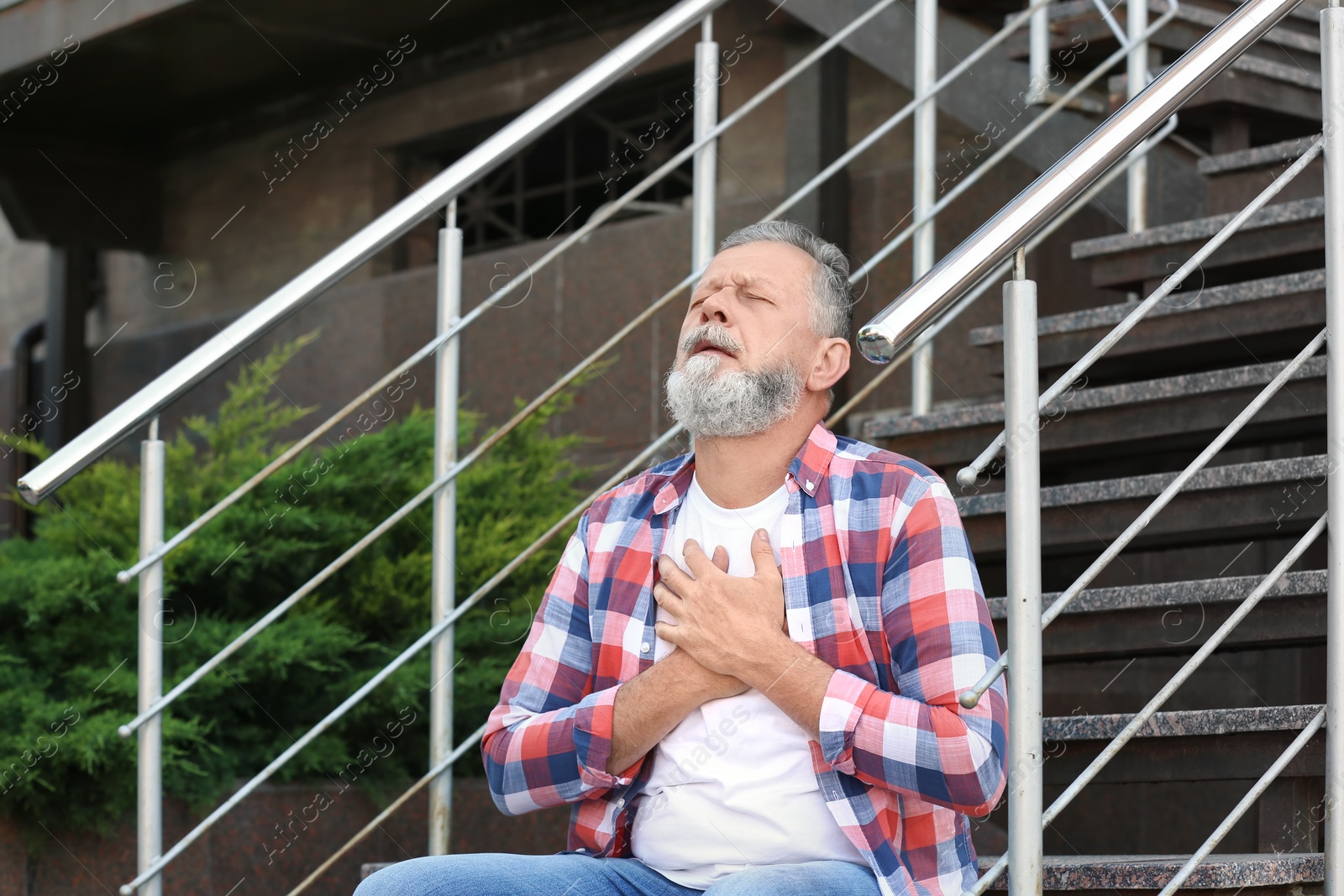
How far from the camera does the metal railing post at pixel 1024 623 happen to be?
5.81 feet

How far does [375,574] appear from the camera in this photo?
12.2ft

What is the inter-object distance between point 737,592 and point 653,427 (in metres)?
3.37

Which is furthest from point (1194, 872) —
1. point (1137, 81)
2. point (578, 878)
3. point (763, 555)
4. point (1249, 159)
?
point (1137, 81)

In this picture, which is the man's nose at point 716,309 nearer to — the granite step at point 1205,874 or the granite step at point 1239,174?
the granite step at point 1205,874

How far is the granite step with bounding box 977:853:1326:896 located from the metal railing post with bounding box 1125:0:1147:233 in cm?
181

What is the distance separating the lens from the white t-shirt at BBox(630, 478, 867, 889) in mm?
1920

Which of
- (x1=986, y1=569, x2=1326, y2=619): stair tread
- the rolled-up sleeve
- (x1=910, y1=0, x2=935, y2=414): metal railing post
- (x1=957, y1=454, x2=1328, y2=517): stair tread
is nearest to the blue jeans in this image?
the rolled-up sleeve

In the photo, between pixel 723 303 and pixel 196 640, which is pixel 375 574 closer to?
pixel 196 640

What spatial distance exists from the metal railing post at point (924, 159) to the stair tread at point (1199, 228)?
425 mm

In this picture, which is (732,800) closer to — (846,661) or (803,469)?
(846,661)

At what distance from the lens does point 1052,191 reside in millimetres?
1889

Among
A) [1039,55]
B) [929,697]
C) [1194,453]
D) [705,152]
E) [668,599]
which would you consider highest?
[1039,55]

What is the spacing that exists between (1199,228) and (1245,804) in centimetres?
156

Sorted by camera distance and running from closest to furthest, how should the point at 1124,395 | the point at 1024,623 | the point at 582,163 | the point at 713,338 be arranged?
the point at 1024,623 < the point at 713,338 < the point at 1124,395 < the point at 582,163
